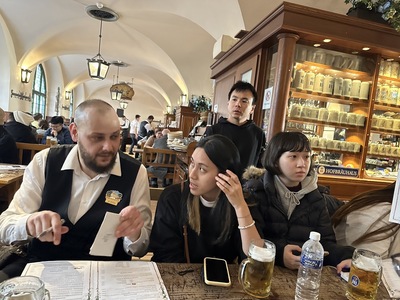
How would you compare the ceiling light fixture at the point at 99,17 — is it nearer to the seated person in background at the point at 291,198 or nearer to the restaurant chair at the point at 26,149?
the restaurant chair at the point at 26,149

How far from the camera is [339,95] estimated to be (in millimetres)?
3217

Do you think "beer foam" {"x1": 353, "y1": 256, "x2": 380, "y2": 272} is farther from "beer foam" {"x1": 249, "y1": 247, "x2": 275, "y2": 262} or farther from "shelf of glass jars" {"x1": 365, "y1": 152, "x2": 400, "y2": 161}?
"shelf of glass jars" {"x1": 365, "y1": 152, "x2": 400, "y2": 161}

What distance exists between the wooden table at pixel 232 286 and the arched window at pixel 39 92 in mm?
10834

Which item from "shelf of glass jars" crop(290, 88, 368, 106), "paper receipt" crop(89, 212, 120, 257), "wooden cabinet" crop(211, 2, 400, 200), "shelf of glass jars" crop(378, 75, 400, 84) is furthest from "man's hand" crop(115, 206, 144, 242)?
"shelf of glass jars" crop(378, 75, 400, 84)

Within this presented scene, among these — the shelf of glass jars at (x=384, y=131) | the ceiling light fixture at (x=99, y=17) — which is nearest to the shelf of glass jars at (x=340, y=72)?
the shelf of glass jars at (x=384, y=131)

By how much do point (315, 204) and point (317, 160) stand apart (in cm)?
208

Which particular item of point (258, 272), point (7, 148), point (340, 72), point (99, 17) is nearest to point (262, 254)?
point (258, 272)

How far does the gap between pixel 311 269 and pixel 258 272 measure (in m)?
0.19

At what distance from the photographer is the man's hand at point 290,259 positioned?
1.05m

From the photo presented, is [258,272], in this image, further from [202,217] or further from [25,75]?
[25,75]

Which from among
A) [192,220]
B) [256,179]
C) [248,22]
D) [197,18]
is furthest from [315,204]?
[197,18]

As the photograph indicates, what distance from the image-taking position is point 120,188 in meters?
1.28

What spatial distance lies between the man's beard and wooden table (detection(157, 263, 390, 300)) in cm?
52

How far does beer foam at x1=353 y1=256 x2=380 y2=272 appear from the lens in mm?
863
